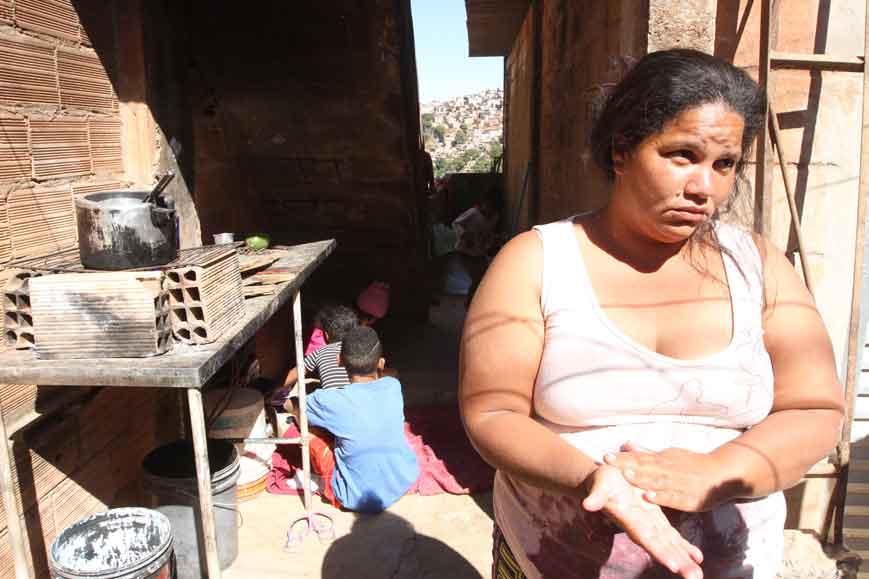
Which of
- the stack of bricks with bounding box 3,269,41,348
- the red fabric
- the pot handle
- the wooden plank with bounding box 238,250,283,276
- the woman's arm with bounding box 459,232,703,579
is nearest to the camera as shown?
the woman's arm with bounding box 459,232,703,579

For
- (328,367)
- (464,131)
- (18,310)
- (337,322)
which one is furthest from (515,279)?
(464,131)

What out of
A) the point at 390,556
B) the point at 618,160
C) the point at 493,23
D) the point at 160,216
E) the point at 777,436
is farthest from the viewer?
the point at 493,23

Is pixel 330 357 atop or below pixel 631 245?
below

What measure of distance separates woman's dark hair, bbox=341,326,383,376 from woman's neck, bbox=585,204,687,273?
2482 millimetres

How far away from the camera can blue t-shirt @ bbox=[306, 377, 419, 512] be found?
11.9ft

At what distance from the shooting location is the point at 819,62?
249 centimetres

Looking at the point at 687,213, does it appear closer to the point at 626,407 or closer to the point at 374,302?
the point at 626,407

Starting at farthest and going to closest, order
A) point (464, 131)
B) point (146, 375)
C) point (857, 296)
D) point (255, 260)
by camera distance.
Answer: point (464, 131) < point (255, 260) < point (857, 296) < point (146, 375)

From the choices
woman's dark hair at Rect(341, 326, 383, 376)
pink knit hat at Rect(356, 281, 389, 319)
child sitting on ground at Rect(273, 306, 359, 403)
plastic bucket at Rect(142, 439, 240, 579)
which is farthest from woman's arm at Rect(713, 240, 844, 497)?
pink knit hat at Rect(356, 281, 389, 319)

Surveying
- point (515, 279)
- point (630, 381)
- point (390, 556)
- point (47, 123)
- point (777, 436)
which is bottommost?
point (390, 556)

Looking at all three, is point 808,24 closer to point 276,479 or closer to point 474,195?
point 276,479

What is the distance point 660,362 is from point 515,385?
298mm

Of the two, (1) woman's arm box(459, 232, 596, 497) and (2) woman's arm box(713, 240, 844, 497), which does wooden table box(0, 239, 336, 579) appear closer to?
(1) woman's arm box(459, 232, 596, 497)

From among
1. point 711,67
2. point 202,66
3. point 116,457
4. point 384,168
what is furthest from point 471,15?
point 711,67
